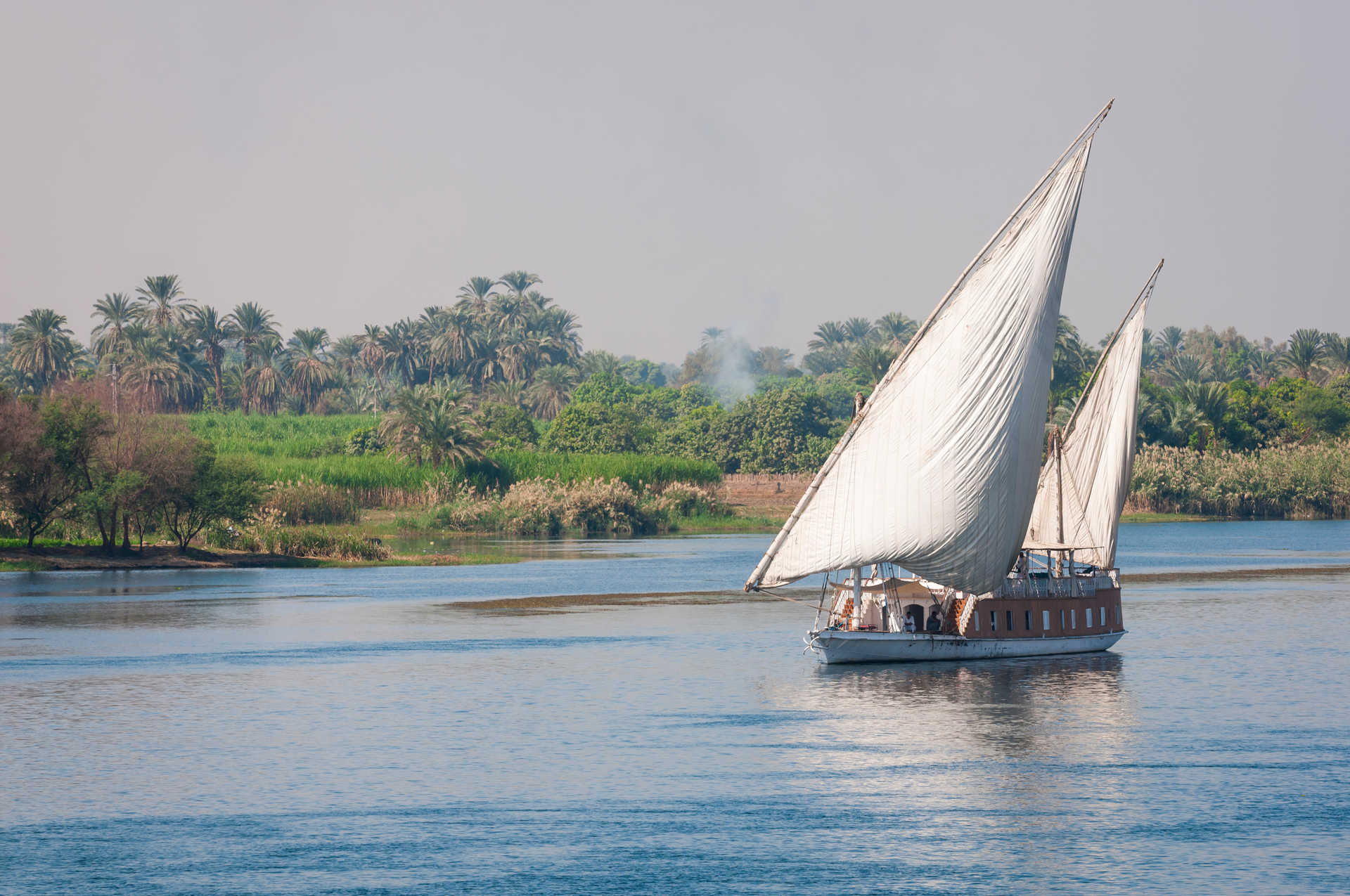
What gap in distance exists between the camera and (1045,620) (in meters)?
45.9

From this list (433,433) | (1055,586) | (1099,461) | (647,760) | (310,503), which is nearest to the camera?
(647,760)

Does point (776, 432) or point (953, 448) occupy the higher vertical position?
point (776, 432)

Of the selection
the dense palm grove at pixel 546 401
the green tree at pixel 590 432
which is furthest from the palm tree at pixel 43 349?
the green tree at pixel 590 432

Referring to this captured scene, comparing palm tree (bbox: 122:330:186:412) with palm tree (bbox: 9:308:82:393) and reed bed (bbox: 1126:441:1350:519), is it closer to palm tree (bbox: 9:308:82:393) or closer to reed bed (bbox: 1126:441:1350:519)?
palm tree (bbox: 9:308:82:393)

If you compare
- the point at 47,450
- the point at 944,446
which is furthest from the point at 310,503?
the point at 944,446

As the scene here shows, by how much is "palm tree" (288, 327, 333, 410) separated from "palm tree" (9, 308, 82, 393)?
2655 cm

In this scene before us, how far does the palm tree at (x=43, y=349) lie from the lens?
16500 centimetres

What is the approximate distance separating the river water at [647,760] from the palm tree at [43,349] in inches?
4702

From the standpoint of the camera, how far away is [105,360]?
17262cm

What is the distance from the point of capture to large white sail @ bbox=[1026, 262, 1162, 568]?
167 ft

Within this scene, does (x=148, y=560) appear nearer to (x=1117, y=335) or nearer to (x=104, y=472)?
(x=104, y=472)

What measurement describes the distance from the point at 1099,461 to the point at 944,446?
43.8ft

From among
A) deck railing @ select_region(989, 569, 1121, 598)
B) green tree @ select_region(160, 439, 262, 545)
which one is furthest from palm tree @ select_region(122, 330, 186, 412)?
deck railing @ select_region(989, 569, 1121, 598)

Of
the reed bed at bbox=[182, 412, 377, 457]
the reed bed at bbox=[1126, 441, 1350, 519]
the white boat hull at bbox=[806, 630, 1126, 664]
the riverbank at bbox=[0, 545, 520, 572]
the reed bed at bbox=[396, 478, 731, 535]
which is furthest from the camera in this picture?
the reed bed at bbox=[1126, 441, 1350, 519]
